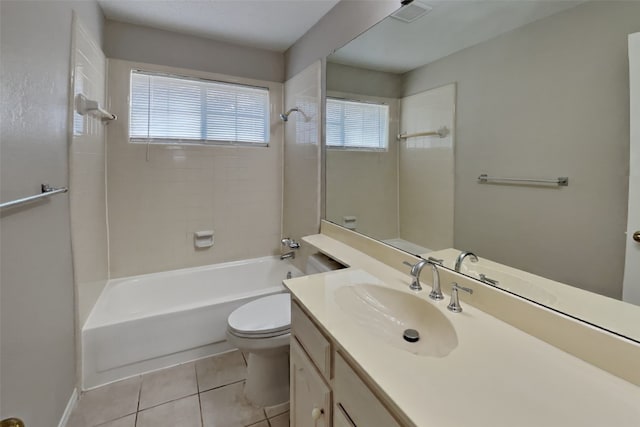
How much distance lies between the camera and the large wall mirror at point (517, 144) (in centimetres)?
79

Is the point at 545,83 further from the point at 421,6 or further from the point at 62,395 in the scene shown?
the point at 62,395

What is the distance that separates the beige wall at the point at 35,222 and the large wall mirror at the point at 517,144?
1574mm

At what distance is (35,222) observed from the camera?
1.21 m

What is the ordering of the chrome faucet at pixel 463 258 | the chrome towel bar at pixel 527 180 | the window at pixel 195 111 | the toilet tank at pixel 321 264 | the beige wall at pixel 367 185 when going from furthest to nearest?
the window at pixel 195 111, the toilet tank at pixel 321 264, the beige wall at pixel 367 185, the chrome faucet at pixel 463 258, the chrome towel bar at pixel 527 180

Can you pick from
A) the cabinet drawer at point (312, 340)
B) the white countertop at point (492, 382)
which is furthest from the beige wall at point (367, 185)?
the white countertop at point (492, 382)

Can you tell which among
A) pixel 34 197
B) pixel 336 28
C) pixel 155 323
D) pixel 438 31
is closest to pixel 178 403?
pixel 155 323

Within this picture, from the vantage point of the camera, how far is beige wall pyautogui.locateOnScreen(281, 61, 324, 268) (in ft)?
7.52

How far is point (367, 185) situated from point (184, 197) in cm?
162

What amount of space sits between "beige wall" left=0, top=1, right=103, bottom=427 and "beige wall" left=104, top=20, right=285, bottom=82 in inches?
29.8

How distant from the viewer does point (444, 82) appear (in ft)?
4.33

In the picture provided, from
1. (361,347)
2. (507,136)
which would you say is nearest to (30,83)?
(361,347)

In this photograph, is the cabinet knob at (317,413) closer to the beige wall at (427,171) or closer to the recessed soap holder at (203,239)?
the beige wall at (427,171)

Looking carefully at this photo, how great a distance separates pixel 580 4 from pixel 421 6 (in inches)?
→ 29.6

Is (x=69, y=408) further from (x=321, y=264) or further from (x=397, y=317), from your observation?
(x=397, y=317)
